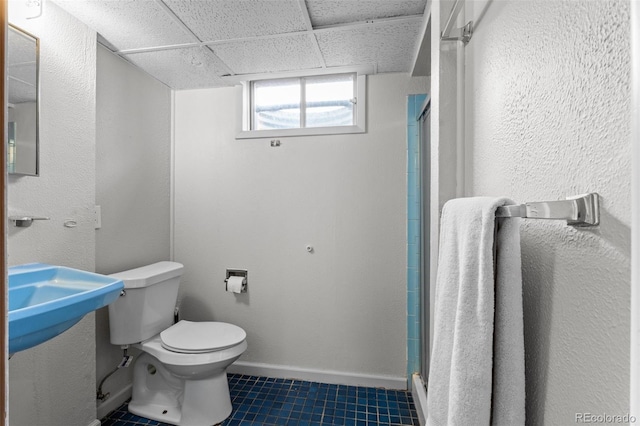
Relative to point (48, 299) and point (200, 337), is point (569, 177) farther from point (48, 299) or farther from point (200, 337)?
point (200, 337)

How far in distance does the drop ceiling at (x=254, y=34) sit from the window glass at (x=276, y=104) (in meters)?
0.17

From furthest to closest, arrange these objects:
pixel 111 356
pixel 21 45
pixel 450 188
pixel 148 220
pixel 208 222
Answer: pixel 208 222 < pixel 148 220 < pixel 111 356 < pixel 21 45 < pixel 450 188

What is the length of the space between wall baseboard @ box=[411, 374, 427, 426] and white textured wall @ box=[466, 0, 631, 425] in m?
1.11

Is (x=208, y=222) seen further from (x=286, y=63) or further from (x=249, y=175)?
(x=286, y=63)

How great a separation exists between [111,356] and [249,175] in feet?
4.49

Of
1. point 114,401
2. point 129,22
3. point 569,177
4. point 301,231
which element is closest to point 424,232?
point 301,231

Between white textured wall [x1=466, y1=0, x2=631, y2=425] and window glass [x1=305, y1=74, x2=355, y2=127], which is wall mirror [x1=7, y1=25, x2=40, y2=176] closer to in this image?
window glass [x1=305, y1=74, x2=355, y2=127]

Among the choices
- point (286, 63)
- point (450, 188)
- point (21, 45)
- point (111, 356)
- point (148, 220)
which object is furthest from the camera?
point (148, 220)

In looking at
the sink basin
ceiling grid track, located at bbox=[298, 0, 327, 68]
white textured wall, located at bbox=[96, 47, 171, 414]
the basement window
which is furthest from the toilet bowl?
ceiling grid track, located at bbox=[298, 0, 327, 68]

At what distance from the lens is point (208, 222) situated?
2.20 m

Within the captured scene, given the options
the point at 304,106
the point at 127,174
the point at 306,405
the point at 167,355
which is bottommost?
the point at 306,405

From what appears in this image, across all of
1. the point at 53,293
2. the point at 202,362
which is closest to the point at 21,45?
the point at 53,293

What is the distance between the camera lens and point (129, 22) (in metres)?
1.48

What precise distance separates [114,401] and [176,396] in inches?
14.9
